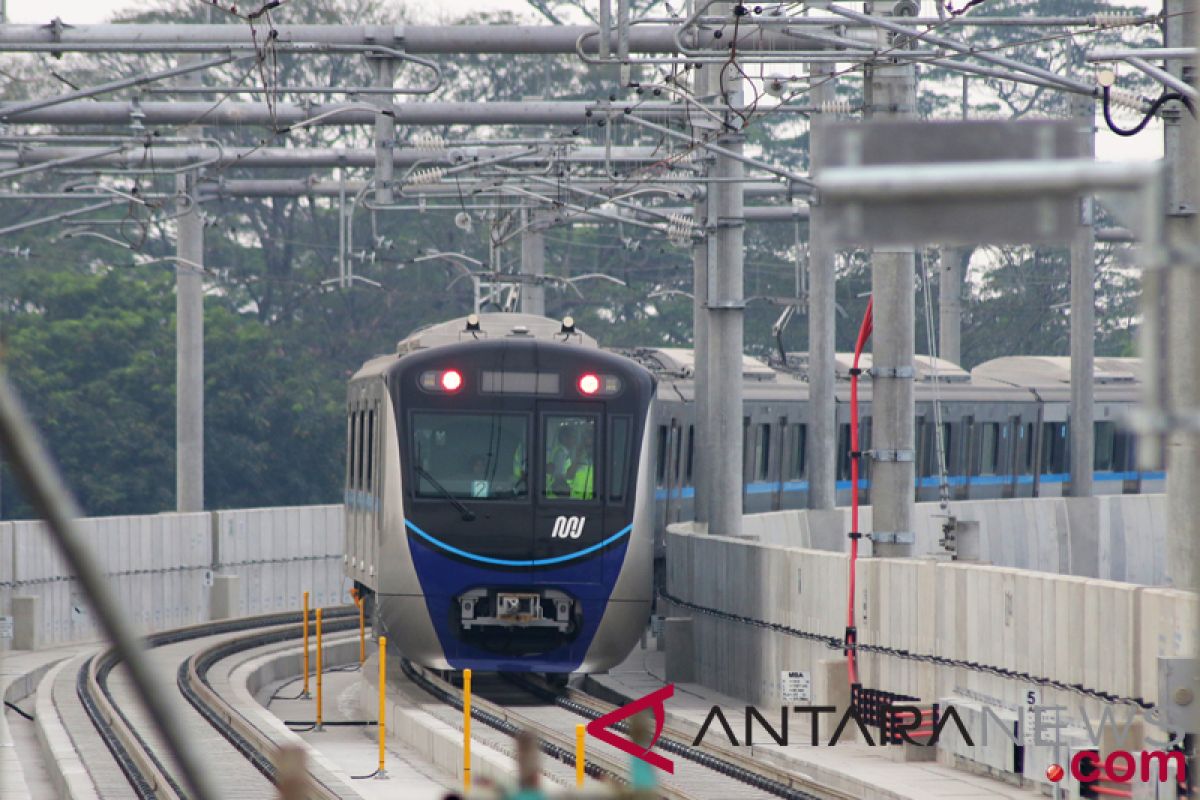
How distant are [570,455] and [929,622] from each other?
4425 millimetres

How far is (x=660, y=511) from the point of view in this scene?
26766 mm

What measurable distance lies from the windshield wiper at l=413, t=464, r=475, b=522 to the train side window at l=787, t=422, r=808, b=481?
1454 cm

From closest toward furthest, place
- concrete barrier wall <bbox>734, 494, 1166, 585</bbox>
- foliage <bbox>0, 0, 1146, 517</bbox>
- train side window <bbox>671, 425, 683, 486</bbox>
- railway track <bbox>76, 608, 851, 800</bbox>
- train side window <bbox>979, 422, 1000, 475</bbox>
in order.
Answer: railway track <bbox>76, 608, 851, 800</bbox> < train side window <bbox>671, 425, 683, 486</bbox> < concrete barrier wall <bbox>734, 494, 1166, 585</bbox> < train side window <bbox>979, 422, 1000, 475</bbox> < foliage <bbox>0, 0, 1146, 517</bbox>

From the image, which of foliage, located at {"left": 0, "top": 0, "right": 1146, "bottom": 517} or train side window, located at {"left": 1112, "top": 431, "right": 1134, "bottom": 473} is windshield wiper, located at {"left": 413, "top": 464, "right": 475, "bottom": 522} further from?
train side window, located at {"left": 1112, "top": 431, "right": 1134, "bottom": 473}

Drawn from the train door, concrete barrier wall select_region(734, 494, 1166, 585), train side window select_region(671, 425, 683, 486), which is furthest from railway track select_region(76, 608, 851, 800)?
concrete barrier wall select_region(734, 494, 1166, 585)

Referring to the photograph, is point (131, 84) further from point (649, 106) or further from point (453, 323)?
point (649, 106)

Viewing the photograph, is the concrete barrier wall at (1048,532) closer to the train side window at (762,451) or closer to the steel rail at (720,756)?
the train side window at (762,451)

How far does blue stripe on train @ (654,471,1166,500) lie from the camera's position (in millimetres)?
28516

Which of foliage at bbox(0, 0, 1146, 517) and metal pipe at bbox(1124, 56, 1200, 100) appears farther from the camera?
foliage at bbox(0, 0, 1146, 517)

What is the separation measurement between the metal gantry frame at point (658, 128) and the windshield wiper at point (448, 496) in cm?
342

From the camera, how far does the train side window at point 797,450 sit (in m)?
33.3

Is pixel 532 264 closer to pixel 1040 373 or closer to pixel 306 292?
pixel 1040 373

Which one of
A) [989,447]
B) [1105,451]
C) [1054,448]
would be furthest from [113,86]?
[1105,451]

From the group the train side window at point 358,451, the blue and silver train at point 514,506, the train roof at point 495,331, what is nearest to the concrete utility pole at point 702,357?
the train roof at point 495,331
